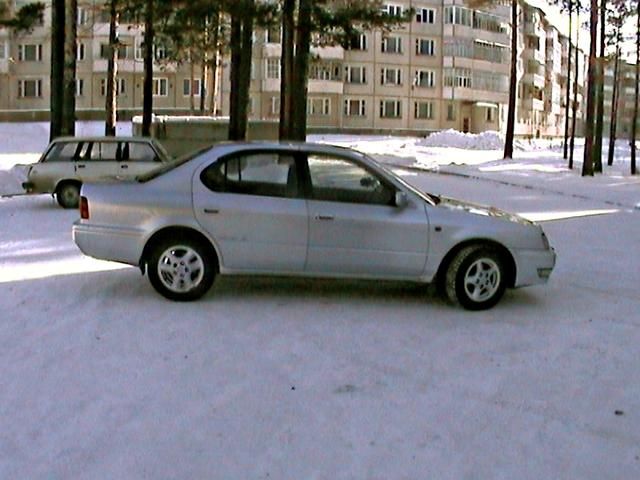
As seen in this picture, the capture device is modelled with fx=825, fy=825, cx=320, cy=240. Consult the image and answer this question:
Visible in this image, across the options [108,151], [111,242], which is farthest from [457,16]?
[111,242]

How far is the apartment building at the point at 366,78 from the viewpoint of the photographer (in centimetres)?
6706

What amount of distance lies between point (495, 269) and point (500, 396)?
263 cm

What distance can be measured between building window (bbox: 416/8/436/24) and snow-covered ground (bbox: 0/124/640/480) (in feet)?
214

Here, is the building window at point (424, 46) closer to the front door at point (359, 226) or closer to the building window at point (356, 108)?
the building window at point (356, 108)

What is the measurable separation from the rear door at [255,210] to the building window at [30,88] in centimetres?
6478

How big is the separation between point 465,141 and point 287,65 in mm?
33055

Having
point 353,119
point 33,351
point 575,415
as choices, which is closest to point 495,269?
point 575,415

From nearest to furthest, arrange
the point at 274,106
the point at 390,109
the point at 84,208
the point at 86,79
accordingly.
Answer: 1. the point at 84,208
2. the point at 86,79
3. the point at 274,106
4. the point at 390,109

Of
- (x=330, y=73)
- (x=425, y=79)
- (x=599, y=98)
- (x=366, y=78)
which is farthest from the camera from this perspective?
(x=425, y=79)

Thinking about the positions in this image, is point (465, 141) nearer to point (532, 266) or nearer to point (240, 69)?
point (240, 69)

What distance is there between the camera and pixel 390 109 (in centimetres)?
7125

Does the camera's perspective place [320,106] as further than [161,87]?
Yes

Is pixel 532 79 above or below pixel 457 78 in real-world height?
above

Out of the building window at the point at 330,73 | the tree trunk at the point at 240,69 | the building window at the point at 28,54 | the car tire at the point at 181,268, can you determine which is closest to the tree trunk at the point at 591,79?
the tree trunk at the point at 240,69
